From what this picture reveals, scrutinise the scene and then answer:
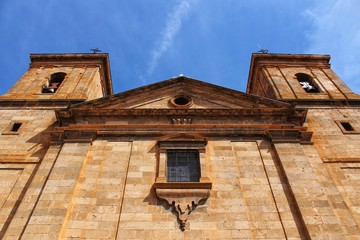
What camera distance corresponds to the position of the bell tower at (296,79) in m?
20.4

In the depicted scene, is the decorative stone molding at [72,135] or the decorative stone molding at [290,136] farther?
the decorative stone molding at [72,135]

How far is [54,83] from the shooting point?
75.1ft

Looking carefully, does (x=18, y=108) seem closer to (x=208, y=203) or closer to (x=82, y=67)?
(x=82, y=67)

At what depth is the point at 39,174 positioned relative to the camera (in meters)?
13.8

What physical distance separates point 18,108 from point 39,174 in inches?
270

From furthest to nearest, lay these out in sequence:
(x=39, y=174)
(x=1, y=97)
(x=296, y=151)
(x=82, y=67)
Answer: (x=82, y=67)
(x=1, y=97)
(x=296, y=151)
(x=39, y=174)

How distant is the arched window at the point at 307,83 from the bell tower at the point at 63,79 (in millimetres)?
13524

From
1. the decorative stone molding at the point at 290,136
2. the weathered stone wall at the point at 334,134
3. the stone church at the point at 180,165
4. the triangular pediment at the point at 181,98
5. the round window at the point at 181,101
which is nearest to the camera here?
the stone church at the point at 180,165

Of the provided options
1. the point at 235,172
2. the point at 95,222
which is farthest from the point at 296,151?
the point at 95,222

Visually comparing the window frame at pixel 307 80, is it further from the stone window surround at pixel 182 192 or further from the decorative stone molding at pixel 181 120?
the stone window surround at pixel 182 192

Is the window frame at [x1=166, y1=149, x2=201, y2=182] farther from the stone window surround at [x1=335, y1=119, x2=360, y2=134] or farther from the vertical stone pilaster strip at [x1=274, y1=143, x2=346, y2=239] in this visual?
the stone window surround at [x1=335, y1=119, x2=360, y2=134]

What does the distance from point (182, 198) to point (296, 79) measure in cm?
1345

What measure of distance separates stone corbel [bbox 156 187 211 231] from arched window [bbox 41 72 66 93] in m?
12.5

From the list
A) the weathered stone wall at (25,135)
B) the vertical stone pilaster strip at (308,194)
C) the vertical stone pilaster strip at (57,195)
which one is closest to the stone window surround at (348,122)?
the vertical stone pilaster strip at (308,194)
